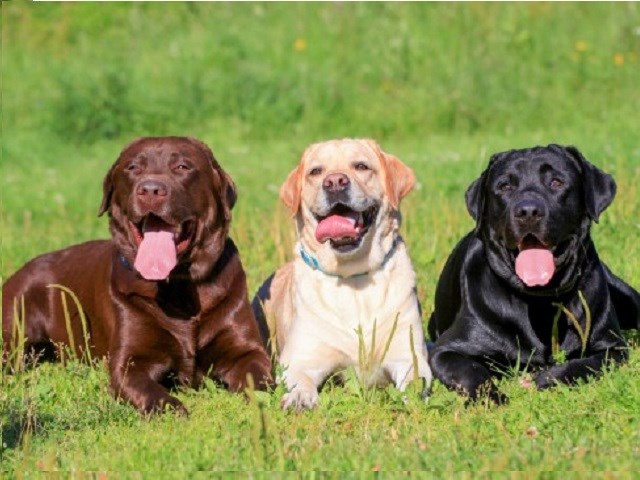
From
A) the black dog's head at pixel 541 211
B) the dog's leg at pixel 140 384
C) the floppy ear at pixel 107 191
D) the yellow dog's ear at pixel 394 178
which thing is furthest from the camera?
the floppy ear at pixel 107 191

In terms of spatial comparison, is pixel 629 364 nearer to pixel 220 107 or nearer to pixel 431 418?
pixel 431 418

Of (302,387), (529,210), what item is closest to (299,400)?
(302,387)

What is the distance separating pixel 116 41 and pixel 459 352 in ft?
41.7

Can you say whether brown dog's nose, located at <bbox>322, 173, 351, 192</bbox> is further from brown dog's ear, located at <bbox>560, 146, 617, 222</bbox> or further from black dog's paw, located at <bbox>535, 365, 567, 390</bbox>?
black dog's paw, located at <bbox>535, 365, 567, 390</bbox>

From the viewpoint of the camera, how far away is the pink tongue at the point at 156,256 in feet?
20.5

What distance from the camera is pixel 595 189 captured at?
626 cm

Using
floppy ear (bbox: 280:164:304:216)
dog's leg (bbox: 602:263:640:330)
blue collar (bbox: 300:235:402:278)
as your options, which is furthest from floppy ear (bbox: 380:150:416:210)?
dog's leg (bbox: 602:263:640:330)

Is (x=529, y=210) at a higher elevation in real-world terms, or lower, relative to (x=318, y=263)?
higher

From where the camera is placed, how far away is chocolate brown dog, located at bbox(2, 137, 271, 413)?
6.27m

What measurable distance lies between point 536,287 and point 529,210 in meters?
0.45

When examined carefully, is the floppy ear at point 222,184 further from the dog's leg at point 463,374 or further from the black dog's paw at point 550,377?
the black dog's paw at point 550,377

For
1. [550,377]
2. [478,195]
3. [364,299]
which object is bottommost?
[550,377]

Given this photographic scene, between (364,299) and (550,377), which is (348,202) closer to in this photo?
(364,299)

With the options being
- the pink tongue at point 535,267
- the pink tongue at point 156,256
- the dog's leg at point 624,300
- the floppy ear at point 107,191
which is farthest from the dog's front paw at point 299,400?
the dog's leg at point 624,300
